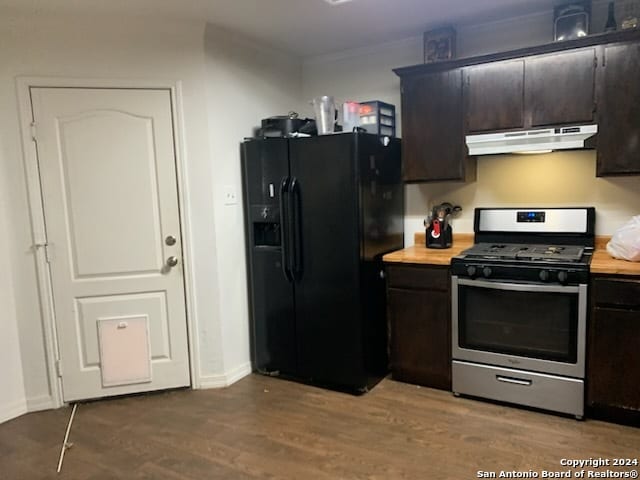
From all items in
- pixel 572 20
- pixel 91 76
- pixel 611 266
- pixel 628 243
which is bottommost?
pixel 611 266

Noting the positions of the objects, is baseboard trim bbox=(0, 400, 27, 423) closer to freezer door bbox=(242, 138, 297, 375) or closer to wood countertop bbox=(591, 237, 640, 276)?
freezer door bbox=(242, 138, 297, 375)

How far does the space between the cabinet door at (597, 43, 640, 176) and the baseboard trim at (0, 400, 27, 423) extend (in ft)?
12.4

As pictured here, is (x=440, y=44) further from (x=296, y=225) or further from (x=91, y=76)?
(x=91, y=76)

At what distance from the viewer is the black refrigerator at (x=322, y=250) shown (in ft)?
9.55

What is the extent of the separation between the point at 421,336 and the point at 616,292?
1123 mm

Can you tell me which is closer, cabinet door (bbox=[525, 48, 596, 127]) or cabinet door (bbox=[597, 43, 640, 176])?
cabinet door (bbox=[597, 43, 640, 176])

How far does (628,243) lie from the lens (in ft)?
8.18

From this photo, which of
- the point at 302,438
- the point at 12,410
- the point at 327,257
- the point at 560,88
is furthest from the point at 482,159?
the point at 12,410

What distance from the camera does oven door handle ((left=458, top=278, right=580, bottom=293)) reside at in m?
2.50

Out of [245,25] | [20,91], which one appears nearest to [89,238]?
[20,91]

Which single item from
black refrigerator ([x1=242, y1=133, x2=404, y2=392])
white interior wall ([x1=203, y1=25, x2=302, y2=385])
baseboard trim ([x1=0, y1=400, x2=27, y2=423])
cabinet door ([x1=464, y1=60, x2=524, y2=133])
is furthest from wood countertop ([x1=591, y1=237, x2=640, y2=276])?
baseboard trim ([x1=0, y1=400, x2=27, y2=423])

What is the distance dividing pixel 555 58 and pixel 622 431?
2076mm

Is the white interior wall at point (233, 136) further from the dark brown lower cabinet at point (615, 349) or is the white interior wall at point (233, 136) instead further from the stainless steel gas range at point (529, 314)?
the dark brown lower cabinet at point (615, 349)

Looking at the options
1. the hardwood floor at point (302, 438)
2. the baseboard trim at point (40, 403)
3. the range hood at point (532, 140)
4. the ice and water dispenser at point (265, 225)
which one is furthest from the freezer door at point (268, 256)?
the baseboard trim at point (40, 403)
